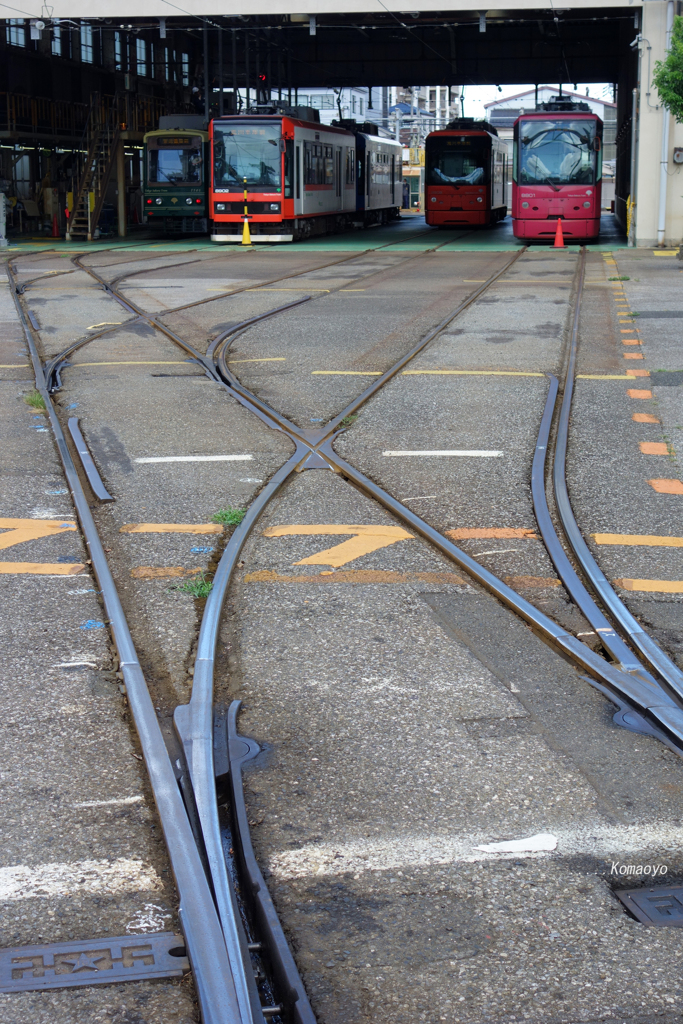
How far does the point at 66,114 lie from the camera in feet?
138

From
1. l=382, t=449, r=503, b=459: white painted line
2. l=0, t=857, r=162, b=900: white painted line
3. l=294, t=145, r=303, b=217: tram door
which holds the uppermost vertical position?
l=294, t=145, r=303, b=217: tram door

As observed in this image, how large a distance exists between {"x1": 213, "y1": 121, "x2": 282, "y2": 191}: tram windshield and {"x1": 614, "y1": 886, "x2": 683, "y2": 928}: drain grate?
29259 mm

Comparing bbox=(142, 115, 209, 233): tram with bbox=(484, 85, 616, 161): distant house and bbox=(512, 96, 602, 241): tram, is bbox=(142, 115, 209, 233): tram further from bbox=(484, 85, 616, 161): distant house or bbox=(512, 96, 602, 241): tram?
bbox=(484, 85, 616, 161): distant house

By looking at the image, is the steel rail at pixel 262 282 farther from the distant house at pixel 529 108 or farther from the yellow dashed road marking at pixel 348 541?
the distant house at pixel 529 108

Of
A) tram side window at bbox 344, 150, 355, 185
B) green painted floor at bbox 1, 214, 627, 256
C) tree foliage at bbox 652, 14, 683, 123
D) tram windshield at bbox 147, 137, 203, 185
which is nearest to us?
tree foliage at bbox 652, 14, 683, 123

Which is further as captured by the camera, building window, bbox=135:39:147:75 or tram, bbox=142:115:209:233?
building window, bbox=135:39:147:75

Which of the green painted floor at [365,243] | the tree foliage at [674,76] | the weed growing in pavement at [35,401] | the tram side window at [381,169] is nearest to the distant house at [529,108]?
the tram side window at [381,169]

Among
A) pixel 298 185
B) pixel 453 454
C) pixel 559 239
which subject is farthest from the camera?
pixel 298 185

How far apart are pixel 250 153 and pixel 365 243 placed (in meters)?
4.21

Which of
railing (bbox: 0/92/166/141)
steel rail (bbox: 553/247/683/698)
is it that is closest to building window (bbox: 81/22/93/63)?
railing (bbox: 0/92/166/141)

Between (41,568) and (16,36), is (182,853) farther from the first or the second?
(16,36)

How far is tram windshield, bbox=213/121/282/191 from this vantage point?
1193 inches

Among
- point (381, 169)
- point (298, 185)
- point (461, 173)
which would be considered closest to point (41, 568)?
A: point (298, 185)

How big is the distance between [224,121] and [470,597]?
90.3ft
